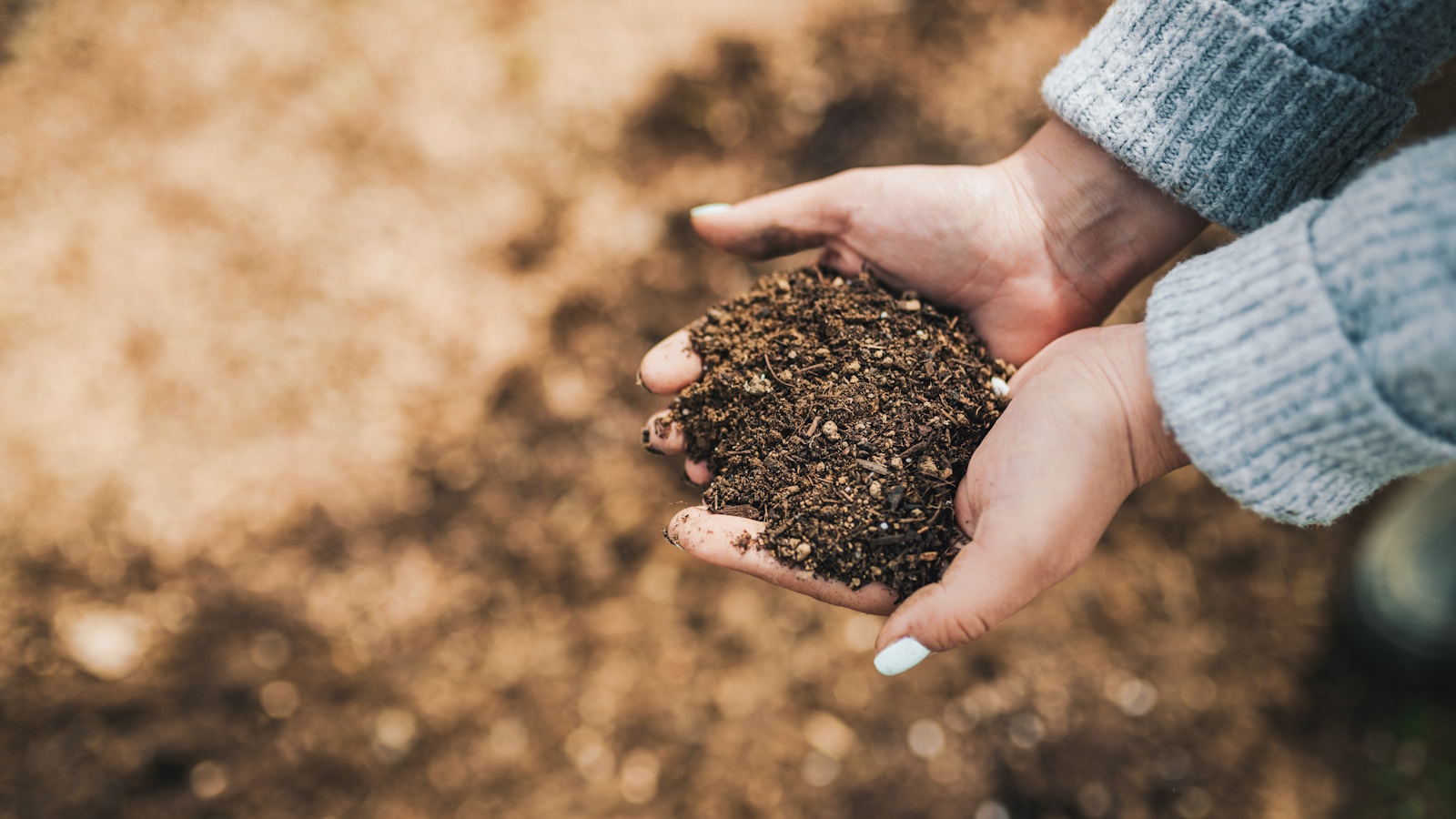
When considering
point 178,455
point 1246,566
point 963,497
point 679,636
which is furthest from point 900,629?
point 178,455

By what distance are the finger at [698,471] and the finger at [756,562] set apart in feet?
0.88

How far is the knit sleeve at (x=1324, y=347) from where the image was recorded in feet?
4.41

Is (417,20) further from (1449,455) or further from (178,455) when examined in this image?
(1449,455)

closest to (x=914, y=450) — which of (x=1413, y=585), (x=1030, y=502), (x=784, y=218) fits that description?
(x=1030, y=502)

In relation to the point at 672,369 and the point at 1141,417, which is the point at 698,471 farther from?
the point at 1141,417

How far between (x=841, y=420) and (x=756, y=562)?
0.46 m

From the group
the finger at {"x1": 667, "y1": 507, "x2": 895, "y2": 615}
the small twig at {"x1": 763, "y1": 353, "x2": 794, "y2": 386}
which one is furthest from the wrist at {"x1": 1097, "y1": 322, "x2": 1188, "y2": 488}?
the small twig at {"x1": 763, "y1": 353, "x2": 794, "y2": 386}

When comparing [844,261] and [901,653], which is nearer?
[901,653]

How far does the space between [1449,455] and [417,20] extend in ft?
13.1

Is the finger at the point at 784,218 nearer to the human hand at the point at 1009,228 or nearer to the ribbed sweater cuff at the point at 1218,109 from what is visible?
the human hand at the point at 1009,228

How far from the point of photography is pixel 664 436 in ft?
7.04

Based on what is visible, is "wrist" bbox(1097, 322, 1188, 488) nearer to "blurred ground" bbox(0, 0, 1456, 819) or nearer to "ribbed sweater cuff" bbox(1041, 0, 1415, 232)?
"ribbed sweater cuff" bbox(1041, 0, 1415, 232)

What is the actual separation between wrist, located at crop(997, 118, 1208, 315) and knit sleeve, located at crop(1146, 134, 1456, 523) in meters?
0.54

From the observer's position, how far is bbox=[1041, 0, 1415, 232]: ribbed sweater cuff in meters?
1.74
